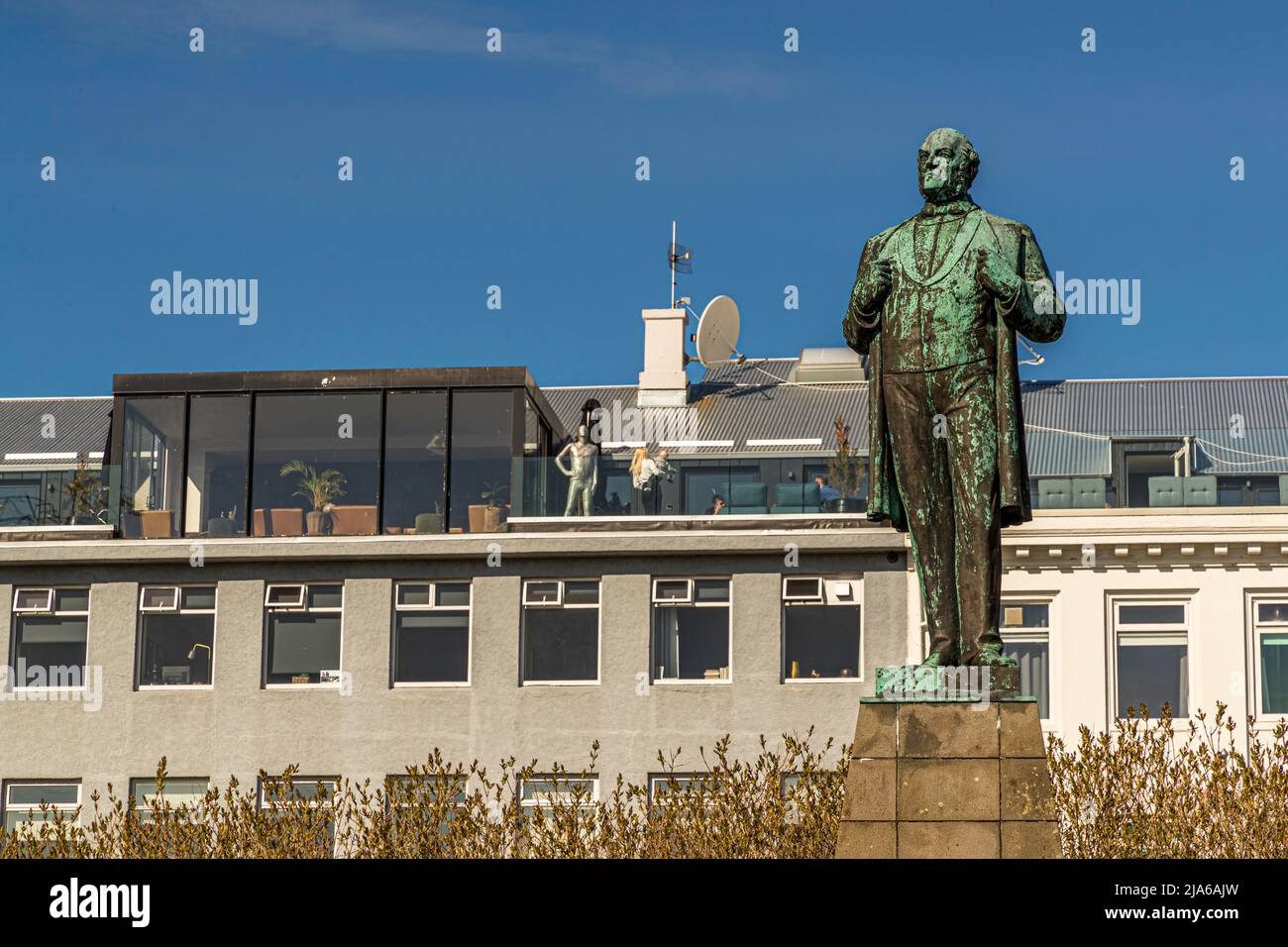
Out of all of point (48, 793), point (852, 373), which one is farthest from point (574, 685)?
point (852, 373)

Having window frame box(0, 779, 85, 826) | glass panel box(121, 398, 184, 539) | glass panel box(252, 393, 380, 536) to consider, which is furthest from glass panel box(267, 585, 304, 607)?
window frame box(0, 779, 85, 826)

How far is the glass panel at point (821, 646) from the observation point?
42438mm

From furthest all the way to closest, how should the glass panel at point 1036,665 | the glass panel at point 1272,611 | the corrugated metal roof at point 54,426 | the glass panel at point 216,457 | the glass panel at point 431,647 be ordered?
the corrugated metal roof at point 54,426 → the glass panel at point 216,457 → the glass panel at point 431,647 → the glass panel at point 1272,611 → the glass panel at point 1036,665

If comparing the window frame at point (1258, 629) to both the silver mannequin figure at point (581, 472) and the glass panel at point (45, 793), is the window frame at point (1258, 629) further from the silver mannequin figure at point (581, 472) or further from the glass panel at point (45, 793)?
the glass panel at point (45, 793)

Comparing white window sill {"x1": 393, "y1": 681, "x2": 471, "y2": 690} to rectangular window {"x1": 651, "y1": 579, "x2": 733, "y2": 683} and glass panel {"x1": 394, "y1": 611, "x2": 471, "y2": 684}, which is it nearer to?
glass panel {"x1": 394, "y1": 611, "x2": 471, "y2": 684}

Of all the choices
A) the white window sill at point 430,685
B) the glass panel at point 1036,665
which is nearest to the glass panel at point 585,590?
the white window sill at point 430,685

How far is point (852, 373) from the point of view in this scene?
5509cm

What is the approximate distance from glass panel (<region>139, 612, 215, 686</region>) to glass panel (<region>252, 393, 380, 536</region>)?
2.12 meters

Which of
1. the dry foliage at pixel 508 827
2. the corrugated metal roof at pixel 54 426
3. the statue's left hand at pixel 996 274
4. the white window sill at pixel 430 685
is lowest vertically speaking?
the dry foliage at pixel 508 827

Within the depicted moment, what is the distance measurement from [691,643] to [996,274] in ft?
94.2

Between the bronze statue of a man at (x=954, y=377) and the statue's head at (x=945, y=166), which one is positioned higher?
the statue's head at (x=945, y=166)

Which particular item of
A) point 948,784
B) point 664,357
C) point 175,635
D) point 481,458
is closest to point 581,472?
point 481,458
